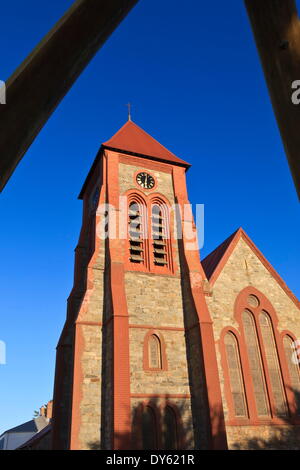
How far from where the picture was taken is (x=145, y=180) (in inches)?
958

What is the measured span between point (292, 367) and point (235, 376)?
354cm

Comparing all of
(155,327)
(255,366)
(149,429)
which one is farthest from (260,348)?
(149,429)

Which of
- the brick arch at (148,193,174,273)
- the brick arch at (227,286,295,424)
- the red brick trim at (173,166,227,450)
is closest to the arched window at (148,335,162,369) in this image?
the red brick trim at (173,166,227,450)

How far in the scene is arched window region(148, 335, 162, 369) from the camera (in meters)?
18.1

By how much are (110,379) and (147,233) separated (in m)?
8.91

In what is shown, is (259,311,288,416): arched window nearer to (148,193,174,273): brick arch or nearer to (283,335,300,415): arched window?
(283,335,300,415): arched window

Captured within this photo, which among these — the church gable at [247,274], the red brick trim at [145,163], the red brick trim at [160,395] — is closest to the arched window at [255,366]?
the church gable at [247,274]

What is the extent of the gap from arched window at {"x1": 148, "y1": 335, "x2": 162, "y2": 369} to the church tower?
0.16ft

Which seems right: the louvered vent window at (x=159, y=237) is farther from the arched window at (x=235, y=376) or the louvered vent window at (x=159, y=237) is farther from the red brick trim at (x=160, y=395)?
the red brick trim at (x=160, y=395)

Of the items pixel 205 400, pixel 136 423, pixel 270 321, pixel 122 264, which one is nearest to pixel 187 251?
pixel 122 264

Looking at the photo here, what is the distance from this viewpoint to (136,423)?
16.2m

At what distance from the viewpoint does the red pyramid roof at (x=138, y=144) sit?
24.9 m

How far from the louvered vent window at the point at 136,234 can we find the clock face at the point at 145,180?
1.56 meters

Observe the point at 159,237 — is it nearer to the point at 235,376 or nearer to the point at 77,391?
the point at 235,376
